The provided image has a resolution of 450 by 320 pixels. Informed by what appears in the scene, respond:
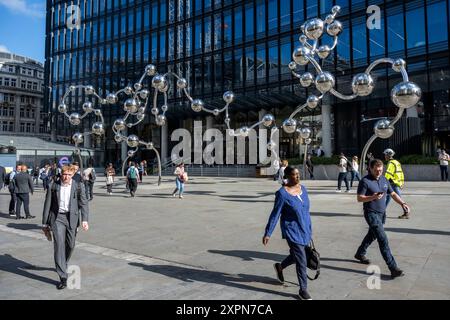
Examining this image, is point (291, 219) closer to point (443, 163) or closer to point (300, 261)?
point (300, 261)

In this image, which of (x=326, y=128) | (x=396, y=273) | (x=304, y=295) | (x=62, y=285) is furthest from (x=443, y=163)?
(x=62, y=285)

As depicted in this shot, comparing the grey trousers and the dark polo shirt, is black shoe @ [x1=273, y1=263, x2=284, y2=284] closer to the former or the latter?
the dark polo shirt

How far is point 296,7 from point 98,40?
27703 millimetres

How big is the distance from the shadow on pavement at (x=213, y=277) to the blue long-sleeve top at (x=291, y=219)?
0.72 meters

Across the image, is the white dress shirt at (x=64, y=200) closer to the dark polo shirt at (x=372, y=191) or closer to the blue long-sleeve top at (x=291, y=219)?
the blue long-sleeve top at (x=291, y=219)

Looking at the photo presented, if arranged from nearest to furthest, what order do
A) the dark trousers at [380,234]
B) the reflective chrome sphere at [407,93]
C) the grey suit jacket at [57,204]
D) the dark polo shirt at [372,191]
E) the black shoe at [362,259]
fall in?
the dark trousers at [380,234]
the grey suit jacket at [57,204]
the dark polo shirt at [372,191]
the black shoe at [362,259]
the reflective chrome sphere at [407,93]

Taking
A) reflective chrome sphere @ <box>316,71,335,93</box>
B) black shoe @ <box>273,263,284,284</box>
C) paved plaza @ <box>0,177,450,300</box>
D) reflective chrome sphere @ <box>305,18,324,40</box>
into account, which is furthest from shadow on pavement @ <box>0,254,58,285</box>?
reflective chrome sphere @ <box>305,18,324,40</box>

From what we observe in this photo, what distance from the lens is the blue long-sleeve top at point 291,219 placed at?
4488mm

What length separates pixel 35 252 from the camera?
7.01m

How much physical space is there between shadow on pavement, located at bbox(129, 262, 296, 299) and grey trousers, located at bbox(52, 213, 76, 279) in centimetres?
119

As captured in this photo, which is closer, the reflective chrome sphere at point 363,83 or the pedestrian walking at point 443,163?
the reflective chrome sphere at point 363,83

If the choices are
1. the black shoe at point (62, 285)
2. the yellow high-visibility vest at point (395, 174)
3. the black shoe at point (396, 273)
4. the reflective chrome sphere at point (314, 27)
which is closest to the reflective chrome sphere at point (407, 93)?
the yellow high-visibility vest at point (395, 174)
